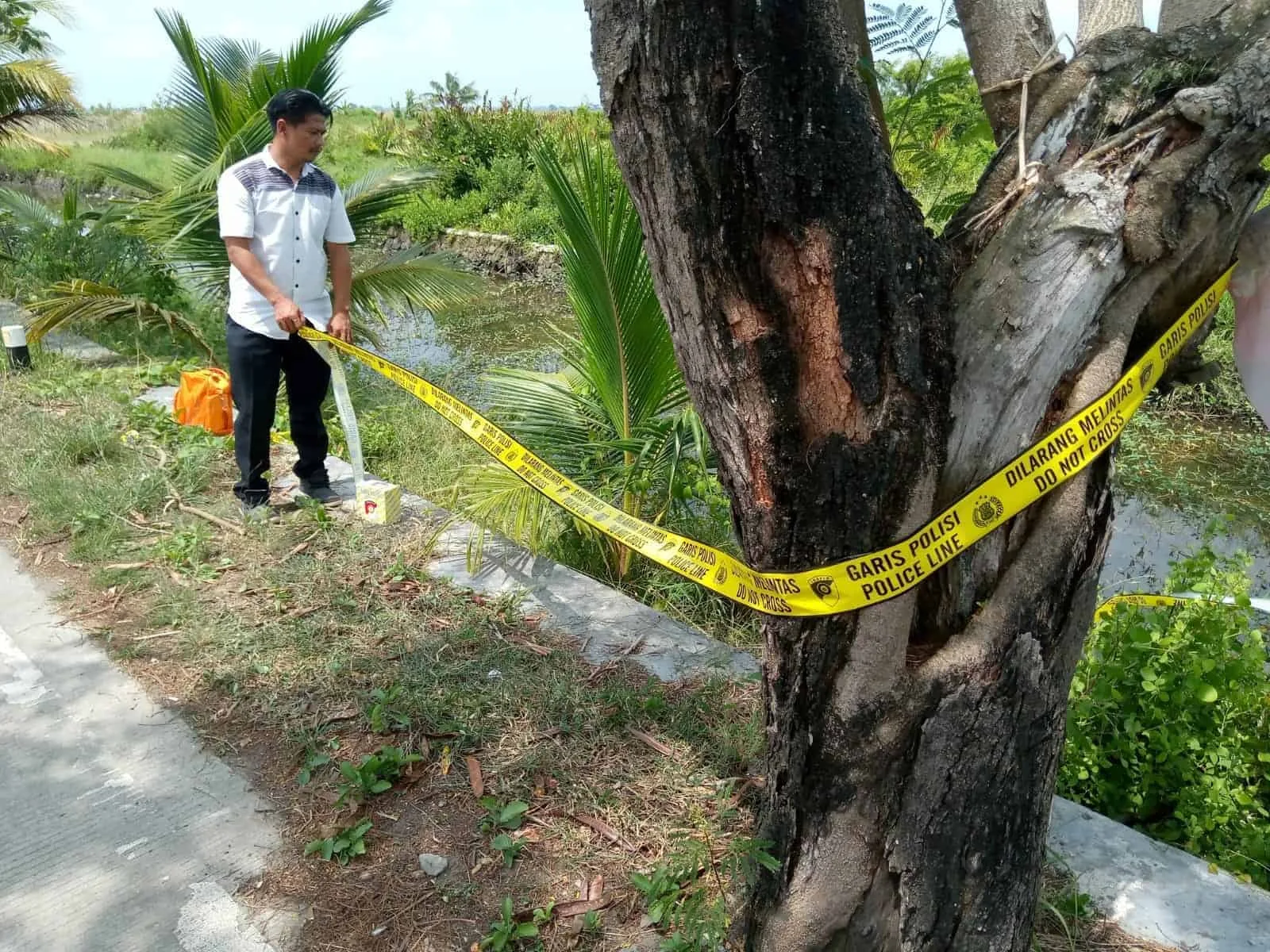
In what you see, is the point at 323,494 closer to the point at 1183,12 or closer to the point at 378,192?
the point at 378,192

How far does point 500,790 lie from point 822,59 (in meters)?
2.06

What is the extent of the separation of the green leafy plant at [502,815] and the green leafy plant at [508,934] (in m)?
0.30

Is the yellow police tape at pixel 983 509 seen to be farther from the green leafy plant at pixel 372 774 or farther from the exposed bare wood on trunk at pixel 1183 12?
the green leafy plant at pixel 372 774

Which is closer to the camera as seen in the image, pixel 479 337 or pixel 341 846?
pixel 341 846

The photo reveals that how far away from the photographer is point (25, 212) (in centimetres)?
875

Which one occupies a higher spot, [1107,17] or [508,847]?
[1107,17]

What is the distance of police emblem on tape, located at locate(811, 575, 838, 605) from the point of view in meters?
1.68

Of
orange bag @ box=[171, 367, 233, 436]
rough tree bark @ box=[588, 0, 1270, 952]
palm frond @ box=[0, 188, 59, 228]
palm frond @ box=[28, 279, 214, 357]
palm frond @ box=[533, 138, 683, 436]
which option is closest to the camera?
rough tree bark @ box=[588, 0, 1270, 952]

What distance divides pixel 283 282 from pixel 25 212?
21.3ft

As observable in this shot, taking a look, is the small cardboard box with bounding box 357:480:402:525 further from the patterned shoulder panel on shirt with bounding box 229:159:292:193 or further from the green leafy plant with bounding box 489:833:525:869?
the green leafy plant with bounding box 489:833:525:869

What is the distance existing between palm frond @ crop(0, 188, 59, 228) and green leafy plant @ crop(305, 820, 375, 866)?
27.3ft

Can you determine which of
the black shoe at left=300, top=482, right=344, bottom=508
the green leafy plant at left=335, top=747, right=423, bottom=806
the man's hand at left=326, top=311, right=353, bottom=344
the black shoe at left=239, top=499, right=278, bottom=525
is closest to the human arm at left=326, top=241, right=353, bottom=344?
the man's hand at left=326, top=311, right=353, bottom=344

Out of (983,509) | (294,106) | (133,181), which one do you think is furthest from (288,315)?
(133,181)

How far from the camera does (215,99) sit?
663 centimetres
